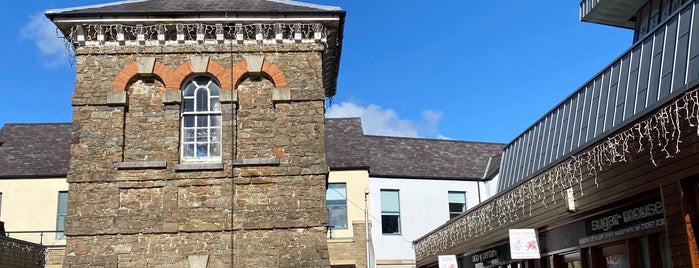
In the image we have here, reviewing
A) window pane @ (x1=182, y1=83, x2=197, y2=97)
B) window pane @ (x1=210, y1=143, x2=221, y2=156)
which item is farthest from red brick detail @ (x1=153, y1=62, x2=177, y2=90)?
window pane @ (x1=210, y1=143, x2=221, y2=156)

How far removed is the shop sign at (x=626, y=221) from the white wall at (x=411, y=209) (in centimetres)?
1878

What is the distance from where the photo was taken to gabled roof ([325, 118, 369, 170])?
98.3ft

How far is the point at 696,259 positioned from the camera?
8.06 metres

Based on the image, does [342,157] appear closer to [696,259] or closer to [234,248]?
[234,248]

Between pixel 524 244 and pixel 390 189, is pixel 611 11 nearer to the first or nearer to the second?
pixel 524 244

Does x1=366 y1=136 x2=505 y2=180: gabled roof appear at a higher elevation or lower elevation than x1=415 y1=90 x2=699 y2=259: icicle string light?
higher

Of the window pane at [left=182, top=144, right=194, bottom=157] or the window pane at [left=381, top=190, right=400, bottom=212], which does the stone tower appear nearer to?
the window pane at [left=182, top=144, right=194, bottom=157]

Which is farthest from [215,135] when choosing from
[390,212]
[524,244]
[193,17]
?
[390,212]

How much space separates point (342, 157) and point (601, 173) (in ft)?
67.1

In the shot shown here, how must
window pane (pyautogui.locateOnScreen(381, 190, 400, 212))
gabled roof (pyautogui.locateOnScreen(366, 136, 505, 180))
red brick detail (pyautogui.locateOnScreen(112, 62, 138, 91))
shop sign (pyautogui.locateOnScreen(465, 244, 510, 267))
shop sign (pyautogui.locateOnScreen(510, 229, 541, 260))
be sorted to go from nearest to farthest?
shop sign (pyautogui.locateOnScreen(510, 229, 541, 260))
red brick detail (pyautogui.locateOnScreen(112, 62, 138, 91))
shop sign (pyautogui.locateOnScreen(465, 244, 510, 267))
window pane (pyautogui.locateOnScreen(381, 190, 400, 212))
gabled roof (pyautogui.locateOnScreen(366, 136, 505, 180))

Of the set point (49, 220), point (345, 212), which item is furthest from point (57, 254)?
point (345, 212)

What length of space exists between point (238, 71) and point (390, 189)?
56.1 feet

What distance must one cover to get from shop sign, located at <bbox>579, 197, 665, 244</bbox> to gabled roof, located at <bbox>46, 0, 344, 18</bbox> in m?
6.79

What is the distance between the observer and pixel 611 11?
1989 cm
